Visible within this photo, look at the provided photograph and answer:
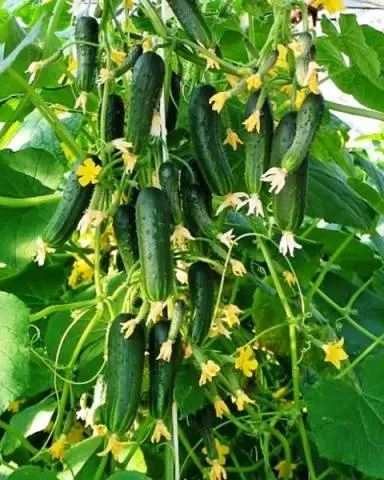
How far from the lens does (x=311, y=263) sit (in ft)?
5.06

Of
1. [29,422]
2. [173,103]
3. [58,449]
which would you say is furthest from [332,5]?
[29,422]

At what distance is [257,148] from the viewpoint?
100cm

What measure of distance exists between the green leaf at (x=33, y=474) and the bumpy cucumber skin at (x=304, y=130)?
0.49 m

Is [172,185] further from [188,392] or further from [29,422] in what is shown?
[29,422]

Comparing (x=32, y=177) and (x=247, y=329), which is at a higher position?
(x=32, y=177)

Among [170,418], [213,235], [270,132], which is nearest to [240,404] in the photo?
[170,418]

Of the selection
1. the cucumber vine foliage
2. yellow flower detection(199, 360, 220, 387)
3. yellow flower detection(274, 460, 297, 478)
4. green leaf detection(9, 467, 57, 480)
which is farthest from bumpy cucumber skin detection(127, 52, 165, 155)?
yellow flower detection(274, 460, 297, 478)

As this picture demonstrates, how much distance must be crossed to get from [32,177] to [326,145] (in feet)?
1.60

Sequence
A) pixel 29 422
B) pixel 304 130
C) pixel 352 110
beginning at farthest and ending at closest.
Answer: pixel 29 422, pixel 352 110, pixel 304 130

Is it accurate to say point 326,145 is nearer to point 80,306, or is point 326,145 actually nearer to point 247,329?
point 247,329

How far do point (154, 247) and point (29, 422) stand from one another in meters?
0.53

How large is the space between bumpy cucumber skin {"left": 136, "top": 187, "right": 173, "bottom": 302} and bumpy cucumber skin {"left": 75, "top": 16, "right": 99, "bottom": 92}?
218 mm

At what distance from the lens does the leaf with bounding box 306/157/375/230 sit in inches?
56.3

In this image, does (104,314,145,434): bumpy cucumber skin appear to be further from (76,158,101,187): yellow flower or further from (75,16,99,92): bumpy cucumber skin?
(75,16,99,92): bumpy cucumber skin
